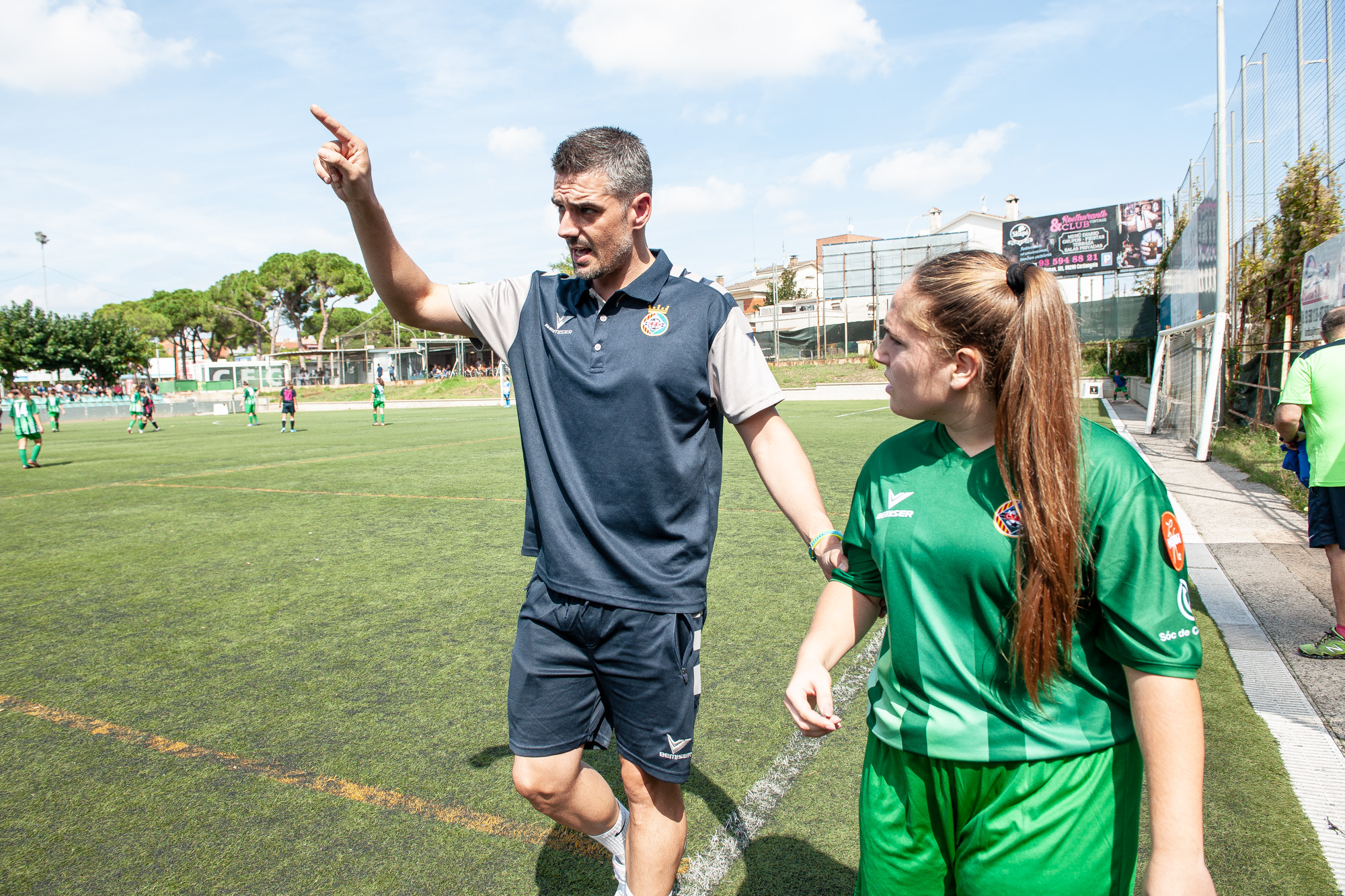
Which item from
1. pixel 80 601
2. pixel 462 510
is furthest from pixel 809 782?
pixel 462 510

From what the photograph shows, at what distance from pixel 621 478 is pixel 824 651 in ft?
2.47

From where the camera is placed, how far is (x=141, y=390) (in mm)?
29359

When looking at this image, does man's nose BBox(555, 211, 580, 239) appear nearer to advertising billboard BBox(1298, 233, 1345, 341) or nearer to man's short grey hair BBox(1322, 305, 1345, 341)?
man's short grey hair BBox(1322, 305, 1345, 341)

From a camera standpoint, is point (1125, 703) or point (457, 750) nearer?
point (1125, 703)

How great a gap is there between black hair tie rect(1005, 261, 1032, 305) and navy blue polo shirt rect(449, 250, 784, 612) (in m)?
0.80

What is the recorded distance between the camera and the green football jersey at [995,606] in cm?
132

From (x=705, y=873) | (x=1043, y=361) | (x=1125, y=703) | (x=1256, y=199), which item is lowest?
(x=705, y=873)

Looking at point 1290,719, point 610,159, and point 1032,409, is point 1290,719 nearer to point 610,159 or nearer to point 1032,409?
point 1032,409

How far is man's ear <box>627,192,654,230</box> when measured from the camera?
7.48 ft

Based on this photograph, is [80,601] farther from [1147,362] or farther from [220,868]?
[1147,362]

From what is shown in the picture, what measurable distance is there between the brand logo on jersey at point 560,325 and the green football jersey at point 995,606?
3.41 ft

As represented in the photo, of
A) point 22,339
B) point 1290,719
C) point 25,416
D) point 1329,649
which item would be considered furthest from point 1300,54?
point 22,339

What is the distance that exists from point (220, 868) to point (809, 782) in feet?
6.97

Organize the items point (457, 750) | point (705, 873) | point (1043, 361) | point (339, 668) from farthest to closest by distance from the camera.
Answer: point (339, 668) < point (457, 750) < point (705, 873) < point (1043, 361)
